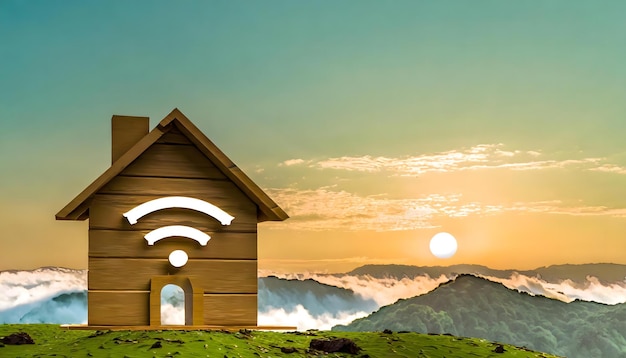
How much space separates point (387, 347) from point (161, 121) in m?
4.10

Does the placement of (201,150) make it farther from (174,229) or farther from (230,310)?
(230,310)

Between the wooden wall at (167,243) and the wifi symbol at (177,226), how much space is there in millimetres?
78

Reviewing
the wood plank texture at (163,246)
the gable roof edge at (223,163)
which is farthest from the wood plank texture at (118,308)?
the gable roof edge at (223,163)

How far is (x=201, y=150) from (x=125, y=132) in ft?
→ 3.74

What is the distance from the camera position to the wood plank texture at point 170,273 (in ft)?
33.2

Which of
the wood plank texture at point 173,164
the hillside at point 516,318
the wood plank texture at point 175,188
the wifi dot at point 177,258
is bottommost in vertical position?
the hillside at point 516,318

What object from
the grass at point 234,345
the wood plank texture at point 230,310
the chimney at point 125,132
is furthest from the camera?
the chimney at point 125,132

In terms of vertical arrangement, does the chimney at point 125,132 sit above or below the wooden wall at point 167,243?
above

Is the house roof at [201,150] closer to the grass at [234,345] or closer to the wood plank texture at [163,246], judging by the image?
the wood plank texture at [163,246]

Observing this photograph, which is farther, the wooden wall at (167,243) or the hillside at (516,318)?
the hillside at (516,318)

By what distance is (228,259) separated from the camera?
10.5 meters

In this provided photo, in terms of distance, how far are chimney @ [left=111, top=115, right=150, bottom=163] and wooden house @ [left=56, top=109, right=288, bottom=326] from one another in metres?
0.07

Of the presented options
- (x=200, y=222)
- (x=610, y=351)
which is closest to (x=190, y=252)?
(x=200, y=222)

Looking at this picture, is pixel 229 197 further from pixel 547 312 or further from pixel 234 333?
pixel 547 312
